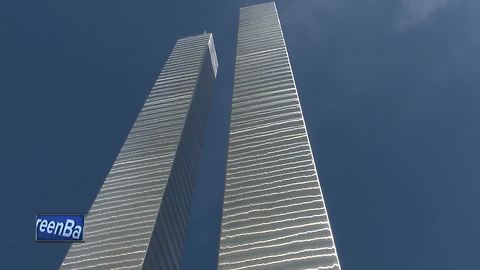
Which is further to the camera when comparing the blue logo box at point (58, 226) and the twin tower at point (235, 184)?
the twin tower at point (235, 184)

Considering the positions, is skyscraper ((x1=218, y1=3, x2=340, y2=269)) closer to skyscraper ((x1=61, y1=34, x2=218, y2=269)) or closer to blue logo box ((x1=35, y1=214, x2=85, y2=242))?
skyscraper ((x1=61, y1=34, x2=218, y2=269))

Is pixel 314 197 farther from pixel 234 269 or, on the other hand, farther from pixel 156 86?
pixel 156 86

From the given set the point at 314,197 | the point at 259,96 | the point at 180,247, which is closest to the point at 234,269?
the point at 314,197

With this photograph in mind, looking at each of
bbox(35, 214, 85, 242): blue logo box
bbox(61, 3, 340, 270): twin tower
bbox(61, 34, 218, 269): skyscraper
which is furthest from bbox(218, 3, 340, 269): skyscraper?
bbox(35, 214, 85, 242): blue logo box

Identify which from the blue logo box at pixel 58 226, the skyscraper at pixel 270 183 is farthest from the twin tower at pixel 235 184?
the blue logo box at pixel 58 226

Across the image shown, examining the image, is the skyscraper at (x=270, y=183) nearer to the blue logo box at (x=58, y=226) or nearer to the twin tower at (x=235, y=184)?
the twin tower at (x=235, y=184)

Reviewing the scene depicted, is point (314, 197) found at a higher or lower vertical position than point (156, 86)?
lower
